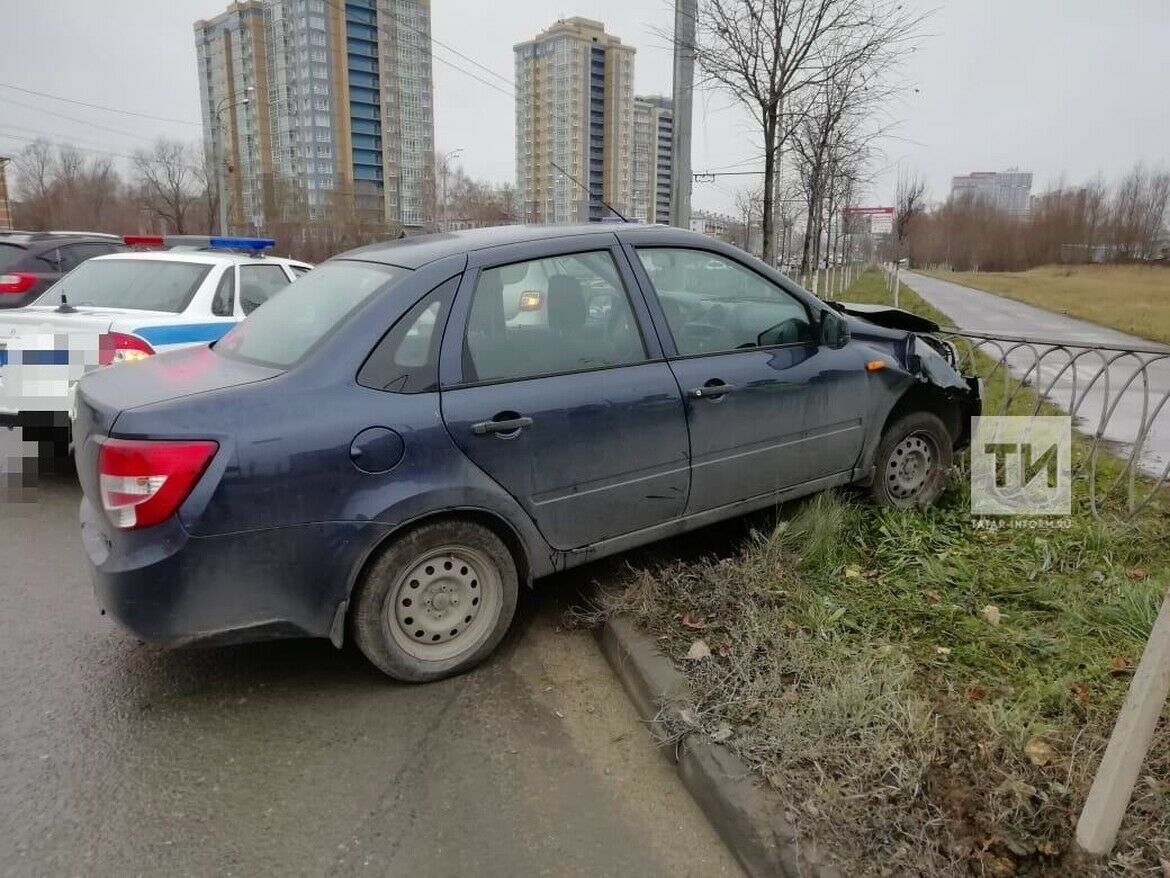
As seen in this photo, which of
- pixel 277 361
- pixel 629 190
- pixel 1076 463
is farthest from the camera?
pixel 629 190

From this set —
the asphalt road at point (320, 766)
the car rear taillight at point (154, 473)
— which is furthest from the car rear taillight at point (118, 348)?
the car rear taillight at point (154, 473)

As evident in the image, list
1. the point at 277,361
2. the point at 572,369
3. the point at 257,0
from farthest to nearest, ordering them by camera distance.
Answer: the point at 257,0, the point at 572,369, the point at 277,361

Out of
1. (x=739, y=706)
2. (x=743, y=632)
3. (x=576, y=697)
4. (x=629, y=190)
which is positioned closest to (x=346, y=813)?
(x=576, y=697)

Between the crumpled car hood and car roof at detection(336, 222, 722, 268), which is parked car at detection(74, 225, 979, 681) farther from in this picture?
the crumpled car hood

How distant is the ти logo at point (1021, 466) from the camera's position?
15.1 ft

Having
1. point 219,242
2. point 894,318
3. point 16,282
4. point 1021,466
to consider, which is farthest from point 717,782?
point 16,282

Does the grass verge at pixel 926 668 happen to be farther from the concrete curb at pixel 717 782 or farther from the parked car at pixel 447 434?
the parked car at pixel 447 434

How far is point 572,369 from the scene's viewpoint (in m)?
3.39

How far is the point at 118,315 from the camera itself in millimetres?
5699

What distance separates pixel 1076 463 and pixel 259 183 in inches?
2107

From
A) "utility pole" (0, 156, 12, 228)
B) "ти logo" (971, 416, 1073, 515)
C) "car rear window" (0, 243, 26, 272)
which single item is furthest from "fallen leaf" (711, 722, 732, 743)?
"utility pole" (0, 156, 12, 228)

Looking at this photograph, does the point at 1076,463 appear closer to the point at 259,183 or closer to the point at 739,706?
Answer: the point at 739,706

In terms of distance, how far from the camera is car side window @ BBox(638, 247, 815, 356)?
376 cm

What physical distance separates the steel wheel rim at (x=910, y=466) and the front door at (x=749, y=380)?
1.38 ft
